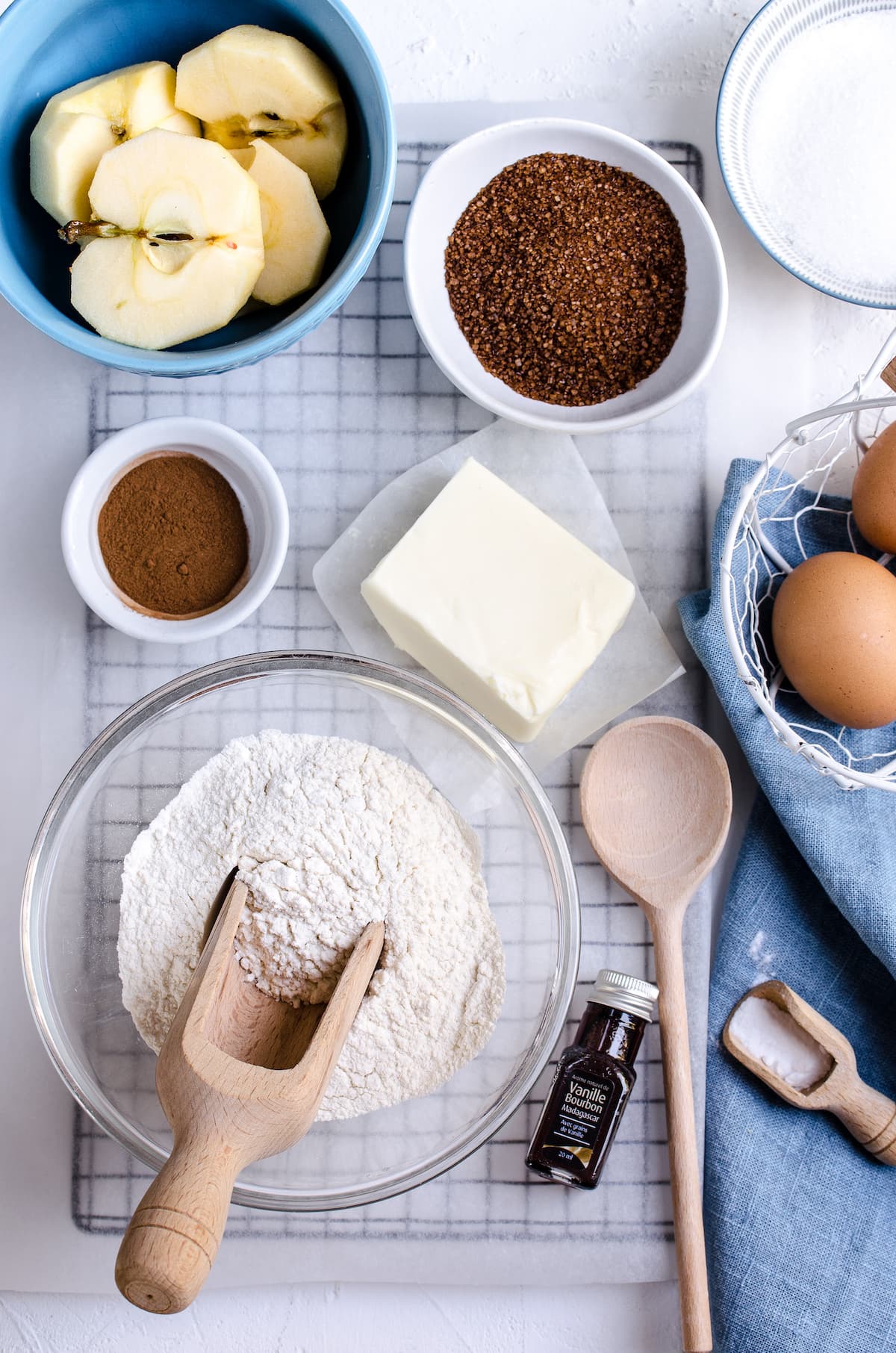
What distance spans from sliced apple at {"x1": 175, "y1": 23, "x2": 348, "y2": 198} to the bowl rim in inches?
13.5

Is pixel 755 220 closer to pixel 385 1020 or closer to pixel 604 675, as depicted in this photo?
pixel 604 675

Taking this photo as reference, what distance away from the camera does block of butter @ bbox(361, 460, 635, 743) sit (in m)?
0.92

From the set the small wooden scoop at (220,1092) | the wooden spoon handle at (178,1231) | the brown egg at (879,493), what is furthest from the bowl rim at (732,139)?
the wooden spoon handle at (178,1231)

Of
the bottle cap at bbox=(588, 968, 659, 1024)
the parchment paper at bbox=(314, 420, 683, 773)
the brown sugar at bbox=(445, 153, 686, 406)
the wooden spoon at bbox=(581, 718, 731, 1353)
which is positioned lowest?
the bottle cap at bbox=(588, 968, 659, 1024)

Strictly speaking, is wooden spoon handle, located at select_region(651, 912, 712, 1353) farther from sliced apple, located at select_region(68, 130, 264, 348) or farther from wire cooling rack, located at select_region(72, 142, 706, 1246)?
sliced apple, located at select_region(68, 130, 264, 348)

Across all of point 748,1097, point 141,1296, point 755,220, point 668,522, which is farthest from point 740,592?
point 141,1296

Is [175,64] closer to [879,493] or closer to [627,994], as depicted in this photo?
[879,493]

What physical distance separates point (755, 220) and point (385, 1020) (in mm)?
771

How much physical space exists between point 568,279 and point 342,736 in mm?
456

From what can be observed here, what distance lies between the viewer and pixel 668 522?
100 cm

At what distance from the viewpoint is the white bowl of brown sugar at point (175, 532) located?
92cm

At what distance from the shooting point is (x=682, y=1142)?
3.00ft

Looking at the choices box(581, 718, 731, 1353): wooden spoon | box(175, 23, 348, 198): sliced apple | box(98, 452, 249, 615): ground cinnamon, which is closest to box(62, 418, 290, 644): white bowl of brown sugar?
box(98, 452, 249, 615): ground cinnamon

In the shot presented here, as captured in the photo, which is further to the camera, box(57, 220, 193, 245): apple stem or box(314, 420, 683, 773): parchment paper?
box(314, 420, 683, 773): parchment paper
